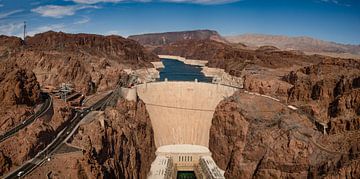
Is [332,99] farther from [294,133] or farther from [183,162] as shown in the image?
[183,162]

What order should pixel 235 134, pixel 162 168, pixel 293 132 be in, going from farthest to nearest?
pixel 235 134
pixel 162 168
pixel 293 132

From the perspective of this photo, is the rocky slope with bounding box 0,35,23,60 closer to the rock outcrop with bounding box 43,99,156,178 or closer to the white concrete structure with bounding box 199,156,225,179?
the rock outcrop with bounding box 43,99,156,178

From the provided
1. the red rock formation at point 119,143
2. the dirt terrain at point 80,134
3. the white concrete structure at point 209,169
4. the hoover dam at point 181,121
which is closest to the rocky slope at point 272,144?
the white concrete structure at point 209,169

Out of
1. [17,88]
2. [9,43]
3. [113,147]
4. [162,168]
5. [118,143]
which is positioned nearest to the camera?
[17,88]

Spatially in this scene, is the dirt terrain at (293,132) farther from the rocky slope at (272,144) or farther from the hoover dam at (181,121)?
the hoover dam at (181,121)

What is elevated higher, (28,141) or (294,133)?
(28,141)

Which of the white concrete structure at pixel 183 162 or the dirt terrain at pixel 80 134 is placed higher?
the dirt terrain at pixel 80 134

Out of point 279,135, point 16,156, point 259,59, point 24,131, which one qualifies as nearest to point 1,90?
point 24,131

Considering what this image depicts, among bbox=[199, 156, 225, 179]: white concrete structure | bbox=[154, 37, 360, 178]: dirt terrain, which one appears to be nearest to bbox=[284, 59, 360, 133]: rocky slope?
bbox=[154, 37, 360, 178]: dirt terrain

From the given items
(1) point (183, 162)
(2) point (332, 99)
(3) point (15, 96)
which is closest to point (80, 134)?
(3) point (15, 96)
